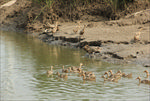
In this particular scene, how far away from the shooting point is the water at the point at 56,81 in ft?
29.9

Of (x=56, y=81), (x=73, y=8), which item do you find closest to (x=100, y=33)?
(x=73, y=8)

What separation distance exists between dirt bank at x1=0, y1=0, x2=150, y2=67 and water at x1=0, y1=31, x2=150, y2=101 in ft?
2.86

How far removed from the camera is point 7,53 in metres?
15.9

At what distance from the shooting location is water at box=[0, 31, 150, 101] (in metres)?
9.12

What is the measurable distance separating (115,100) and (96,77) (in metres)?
2.28

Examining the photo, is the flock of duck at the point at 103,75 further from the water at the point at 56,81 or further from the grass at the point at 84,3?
the grass at the point at 84,3

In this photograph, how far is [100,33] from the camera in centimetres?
1792

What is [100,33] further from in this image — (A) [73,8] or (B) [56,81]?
(B) [56,81]

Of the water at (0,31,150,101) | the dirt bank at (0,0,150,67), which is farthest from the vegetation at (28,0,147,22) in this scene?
the water at (0,31,150,101)

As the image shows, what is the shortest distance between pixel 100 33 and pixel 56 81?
7.79 meters

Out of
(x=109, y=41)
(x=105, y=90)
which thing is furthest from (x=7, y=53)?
(x=105, y=90)

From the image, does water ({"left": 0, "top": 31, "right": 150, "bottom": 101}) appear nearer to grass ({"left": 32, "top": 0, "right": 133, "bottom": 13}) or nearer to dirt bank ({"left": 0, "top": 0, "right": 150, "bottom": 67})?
dirt bank ({"left": 0, "top": 0, "right": 150, "bottom": 67})

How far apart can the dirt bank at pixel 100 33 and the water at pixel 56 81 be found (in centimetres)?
87

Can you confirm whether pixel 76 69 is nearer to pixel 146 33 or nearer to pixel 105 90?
pixel 105 90
